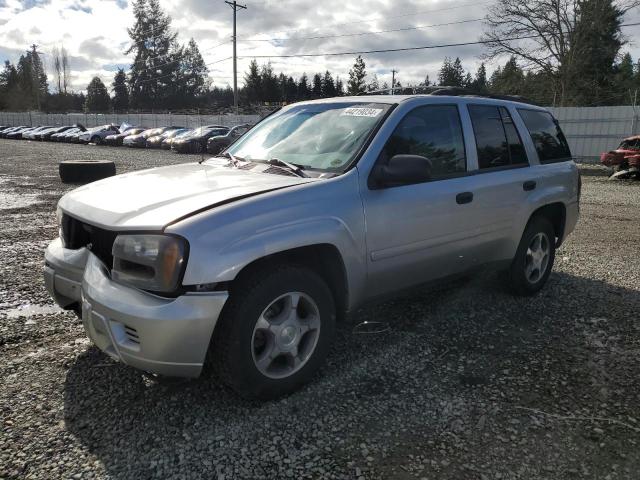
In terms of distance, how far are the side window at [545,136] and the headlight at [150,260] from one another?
3.63 metres

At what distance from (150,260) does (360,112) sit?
1.91 m

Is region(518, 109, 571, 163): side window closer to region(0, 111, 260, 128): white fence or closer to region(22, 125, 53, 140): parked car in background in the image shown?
region(0, 111, 260, 128): white fence

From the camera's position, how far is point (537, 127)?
15.8ft

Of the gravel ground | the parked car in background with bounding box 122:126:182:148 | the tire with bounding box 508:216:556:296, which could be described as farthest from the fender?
the parked car in background with bounding box 122:126:182:148

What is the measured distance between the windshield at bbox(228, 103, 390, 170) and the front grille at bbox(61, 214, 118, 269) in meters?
1.30

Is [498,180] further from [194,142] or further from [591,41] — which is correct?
[591,41]

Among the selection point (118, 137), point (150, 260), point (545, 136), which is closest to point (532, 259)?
point (545, 136)

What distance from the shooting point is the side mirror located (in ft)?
10.1

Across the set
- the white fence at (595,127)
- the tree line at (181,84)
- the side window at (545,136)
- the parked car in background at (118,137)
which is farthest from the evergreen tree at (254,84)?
the side window at (545,136)

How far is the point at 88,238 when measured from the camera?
312 cm

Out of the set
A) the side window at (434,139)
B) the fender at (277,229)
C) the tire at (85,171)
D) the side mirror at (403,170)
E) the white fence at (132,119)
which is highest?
the white fence at (132,119)

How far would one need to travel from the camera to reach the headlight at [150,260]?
2434mm

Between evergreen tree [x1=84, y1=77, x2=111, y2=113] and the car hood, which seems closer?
the car hood

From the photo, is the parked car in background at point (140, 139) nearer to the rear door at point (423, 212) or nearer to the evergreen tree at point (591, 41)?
the evergreen tree at point (591, 41)
